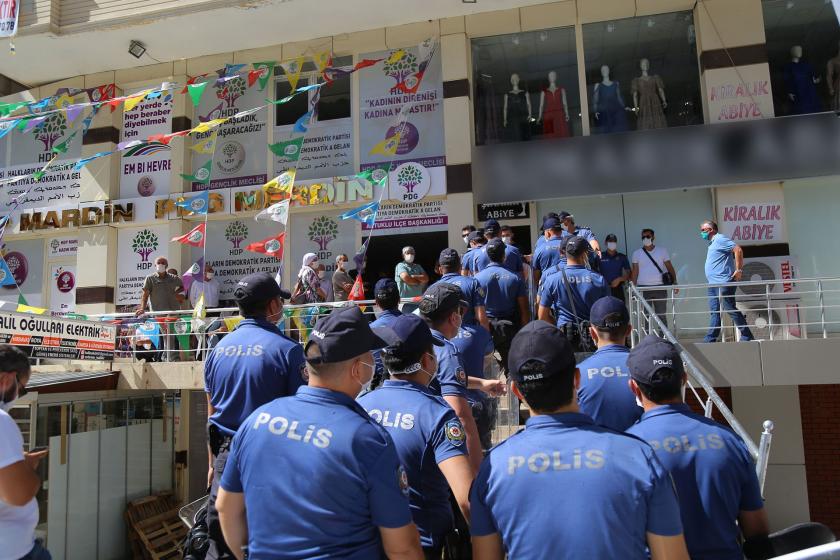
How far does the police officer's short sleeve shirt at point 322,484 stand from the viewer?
225 cm

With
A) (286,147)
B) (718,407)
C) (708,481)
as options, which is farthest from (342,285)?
(708,481)

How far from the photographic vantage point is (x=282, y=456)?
2346 mm

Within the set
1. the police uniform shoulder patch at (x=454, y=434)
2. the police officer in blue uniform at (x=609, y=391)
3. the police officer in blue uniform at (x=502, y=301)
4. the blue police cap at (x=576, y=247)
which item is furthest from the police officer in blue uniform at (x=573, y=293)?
the police uniform shoulder patch at (x=454, y=434)

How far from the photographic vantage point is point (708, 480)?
2.59m

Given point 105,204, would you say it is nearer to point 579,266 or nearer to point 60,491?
point 60,491

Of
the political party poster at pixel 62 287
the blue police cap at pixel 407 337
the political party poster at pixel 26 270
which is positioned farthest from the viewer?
the political party poster at pixel 26 270

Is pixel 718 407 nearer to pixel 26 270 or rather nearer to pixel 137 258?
pixel 137 258

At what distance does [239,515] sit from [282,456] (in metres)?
0.44

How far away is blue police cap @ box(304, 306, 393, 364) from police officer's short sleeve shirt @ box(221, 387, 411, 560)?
163 mm

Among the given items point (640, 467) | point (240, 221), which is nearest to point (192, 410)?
point (240, 221)

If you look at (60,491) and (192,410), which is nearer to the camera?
(60,491)

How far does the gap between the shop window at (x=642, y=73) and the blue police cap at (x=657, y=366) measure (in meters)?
11.2

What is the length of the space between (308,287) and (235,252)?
4.39m

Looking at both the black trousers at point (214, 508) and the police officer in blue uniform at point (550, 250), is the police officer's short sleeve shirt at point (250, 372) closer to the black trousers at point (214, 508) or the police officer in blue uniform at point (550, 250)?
the black trousers at point (214, 508)
